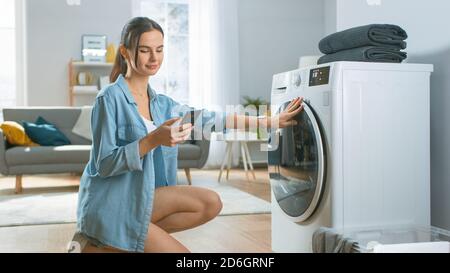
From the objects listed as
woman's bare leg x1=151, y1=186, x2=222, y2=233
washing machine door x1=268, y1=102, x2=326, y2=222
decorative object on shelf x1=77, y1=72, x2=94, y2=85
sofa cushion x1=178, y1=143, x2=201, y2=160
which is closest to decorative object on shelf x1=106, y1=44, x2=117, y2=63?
decorative object on shelf x1=77, y1=72, x2=94, y2=85

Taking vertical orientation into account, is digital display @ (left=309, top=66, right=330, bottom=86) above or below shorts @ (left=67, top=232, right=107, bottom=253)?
above

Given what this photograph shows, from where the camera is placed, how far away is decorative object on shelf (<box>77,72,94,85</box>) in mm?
5746

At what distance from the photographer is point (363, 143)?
1.82 meters

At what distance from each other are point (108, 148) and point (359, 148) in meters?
0.86

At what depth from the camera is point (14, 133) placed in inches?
161

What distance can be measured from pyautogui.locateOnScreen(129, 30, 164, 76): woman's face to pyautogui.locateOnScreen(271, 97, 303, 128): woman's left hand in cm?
72

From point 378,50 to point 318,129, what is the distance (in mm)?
366

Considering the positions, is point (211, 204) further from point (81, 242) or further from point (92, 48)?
point (92, 48)

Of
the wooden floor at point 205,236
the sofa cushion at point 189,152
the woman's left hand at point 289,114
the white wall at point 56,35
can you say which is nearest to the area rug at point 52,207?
the wooden floor at point 205,236

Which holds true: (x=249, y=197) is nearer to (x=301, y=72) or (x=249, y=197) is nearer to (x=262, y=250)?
(x=262, y=250)

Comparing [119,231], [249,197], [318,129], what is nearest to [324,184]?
[318,129]

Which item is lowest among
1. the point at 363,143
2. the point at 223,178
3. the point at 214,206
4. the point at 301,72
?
the point at 223,178

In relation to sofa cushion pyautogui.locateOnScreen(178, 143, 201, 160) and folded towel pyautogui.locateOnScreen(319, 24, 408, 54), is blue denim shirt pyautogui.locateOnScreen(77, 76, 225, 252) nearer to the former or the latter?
folded towel pyautogui.locateOnScreen(319, 24, 408, 54)

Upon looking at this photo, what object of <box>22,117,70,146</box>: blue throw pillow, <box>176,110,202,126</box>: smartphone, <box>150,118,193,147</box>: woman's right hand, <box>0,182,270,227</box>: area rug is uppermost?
<box>176,110,202,126</box>: smartphone
